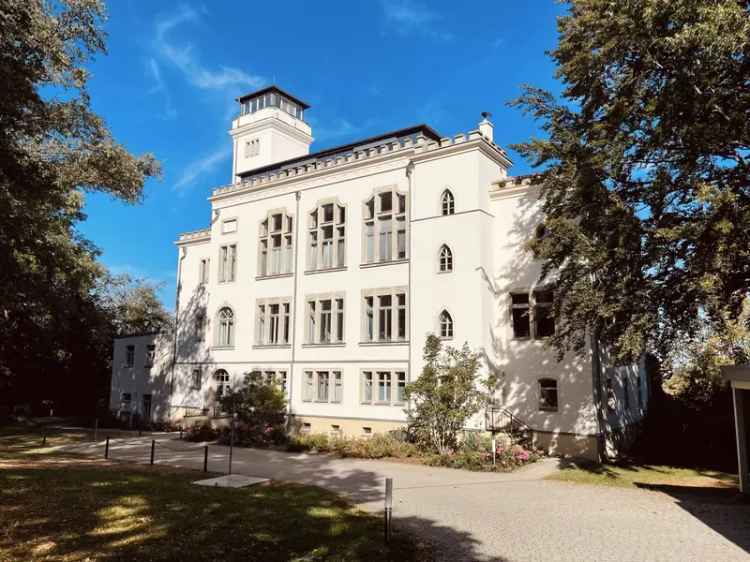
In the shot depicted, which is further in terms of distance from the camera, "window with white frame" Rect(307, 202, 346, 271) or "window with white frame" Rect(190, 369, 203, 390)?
"window with white frame" Rect(190, 369, 203, 390)

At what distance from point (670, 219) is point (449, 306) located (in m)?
9.70

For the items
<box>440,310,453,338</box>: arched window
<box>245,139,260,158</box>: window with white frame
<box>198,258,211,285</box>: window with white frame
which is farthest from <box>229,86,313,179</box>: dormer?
<box>440,310,453,338</box>: arched window

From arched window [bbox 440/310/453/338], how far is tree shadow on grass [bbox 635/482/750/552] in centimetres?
943

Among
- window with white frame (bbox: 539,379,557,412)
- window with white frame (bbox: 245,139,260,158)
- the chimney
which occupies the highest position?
window with white frame (bbox: 245,139,260,158)

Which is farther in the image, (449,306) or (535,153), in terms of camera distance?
(449,306)

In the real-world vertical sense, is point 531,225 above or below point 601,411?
above

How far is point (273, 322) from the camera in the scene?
30.2 m

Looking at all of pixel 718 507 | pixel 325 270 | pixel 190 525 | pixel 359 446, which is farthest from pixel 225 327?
pixel 718 507

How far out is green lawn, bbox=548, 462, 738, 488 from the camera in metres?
16.6

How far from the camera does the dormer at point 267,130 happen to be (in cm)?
4506

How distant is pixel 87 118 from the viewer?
2042 cm

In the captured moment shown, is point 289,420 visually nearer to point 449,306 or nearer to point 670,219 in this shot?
point 449,306

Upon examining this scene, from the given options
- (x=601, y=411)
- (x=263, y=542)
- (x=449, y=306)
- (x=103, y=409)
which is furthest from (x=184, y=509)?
(x=103, y=409)

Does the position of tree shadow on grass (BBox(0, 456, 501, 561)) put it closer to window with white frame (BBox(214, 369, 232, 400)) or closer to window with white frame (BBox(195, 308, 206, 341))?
window with white frame (BBox(214, 369, 232, 400))
